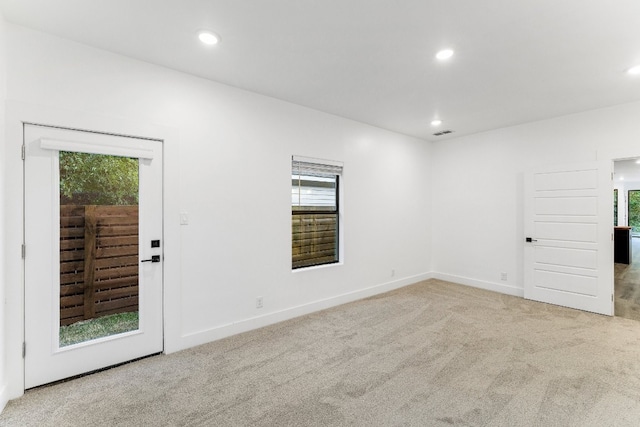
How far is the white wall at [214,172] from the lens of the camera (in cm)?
237

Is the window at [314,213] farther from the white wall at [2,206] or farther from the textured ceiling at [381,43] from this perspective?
the white wall at [2,206]

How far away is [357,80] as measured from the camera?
320 centimetres

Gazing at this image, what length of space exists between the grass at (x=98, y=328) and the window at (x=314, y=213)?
1921mm

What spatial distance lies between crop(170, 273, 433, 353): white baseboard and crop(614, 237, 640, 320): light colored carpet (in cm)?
296

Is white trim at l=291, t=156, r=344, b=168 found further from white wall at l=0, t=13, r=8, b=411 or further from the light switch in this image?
white wall at l=0, t=13, r=8, b=411

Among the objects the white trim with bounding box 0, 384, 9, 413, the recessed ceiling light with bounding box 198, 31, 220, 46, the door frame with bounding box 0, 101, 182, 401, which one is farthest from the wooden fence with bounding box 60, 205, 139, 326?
the recessed ceiling light with bounding box 198, 31, 220, 46

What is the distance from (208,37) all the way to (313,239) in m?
2.76

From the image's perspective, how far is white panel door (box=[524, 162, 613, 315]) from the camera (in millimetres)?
3955

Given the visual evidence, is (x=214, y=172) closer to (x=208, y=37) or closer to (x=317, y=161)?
(x=208, y=37)

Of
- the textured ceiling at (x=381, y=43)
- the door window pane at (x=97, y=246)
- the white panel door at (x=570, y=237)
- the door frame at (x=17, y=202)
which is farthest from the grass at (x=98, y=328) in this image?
the white panel door at (x=570, y=237)

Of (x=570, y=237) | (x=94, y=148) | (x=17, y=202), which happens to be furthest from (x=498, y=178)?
(x=17, y=202)

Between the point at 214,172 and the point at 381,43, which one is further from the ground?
the point at 381,43

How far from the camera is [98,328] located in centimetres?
266

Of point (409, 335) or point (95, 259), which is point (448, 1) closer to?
point (409, 335)
